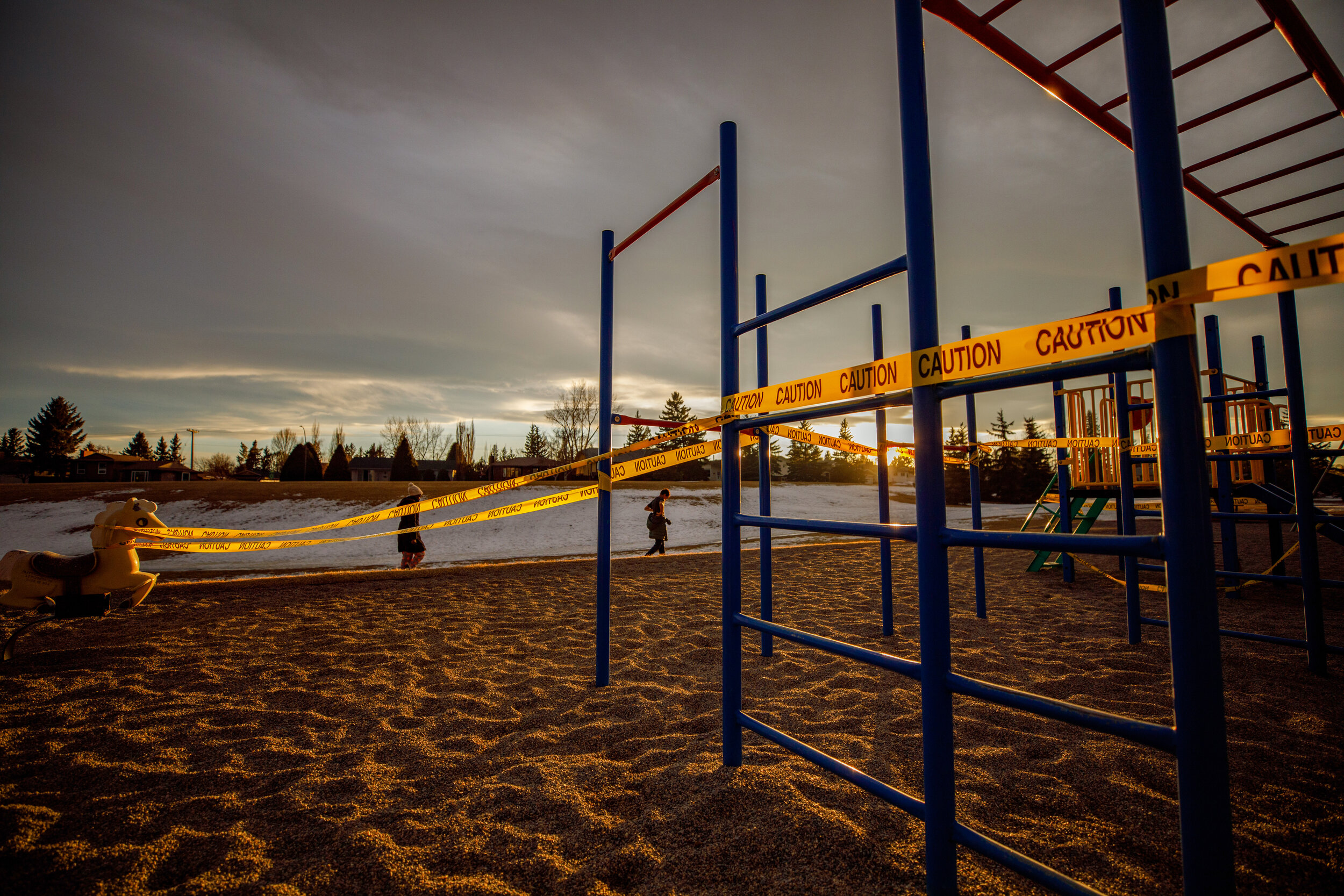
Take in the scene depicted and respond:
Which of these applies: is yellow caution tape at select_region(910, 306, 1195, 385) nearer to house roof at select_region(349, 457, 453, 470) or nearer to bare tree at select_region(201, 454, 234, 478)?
house roof at select_region(349, 457, 453, 470)

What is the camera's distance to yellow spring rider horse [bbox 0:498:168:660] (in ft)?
13.3

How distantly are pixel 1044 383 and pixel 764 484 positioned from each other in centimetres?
299

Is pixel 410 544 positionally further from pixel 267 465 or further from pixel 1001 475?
pixel 267 465

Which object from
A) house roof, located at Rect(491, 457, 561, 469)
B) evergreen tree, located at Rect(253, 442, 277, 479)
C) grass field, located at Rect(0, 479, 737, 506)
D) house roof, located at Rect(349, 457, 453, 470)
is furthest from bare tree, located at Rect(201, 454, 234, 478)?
grass field, located at Rect(0, 479, 737, 506)

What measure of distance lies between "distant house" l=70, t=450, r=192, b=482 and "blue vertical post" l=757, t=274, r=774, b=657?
3398 inches

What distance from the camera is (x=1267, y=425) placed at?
8.13 metres

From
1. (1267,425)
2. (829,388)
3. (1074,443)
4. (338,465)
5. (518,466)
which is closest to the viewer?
(829,388)

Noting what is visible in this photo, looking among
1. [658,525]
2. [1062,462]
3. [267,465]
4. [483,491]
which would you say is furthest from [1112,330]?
[267,465]

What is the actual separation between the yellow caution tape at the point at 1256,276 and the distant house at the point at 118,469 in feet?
292

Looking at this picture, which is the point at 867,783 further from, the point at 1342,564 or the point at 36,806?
the point at 1342,564

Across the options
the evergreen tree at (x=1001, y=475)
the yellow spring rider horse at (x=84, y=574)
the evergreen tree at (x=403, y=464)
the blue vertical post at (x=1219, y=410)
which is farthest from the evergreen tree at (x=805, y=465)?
the yellow spring rider horse at (x=84, y=574)

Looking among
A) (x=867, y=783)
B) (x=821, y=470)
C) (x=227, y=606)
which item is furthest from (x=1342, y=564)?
(x=821, y=470)

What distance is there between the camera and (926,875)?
1.62 meters

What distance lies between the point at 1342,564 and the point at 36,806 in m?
14.9
